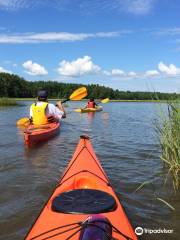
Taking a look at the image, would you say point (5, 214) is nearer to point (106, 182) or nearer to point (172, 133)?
point (106, 182)

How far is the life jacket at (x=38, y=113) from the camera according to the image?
1100 centimetres

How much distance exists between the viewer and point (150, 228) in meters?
4.74

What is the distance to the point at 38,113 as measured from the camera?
1107 centimetres

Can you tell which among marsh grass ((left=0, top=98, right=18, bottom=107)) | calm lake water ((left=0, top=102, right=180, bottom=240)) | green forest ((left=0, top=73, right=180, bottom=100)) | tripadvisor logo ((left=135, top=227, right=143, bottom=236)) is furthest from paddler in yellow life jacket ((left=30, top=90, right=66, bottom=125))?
green forest ((left=0, top=73, right=180, bottom=100))

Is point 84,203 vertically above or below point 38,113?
below

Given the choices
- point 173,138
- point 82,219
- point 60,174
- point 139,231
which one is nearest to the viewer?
point 82,219

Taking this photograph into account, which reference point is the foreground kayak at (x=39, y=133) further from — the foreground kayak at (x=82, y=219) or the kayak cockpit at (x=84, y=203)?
the kayak cockpit at (x=84, y=203)

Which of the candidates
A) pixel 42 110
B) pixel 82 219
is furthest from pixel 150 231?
pixel 42 110

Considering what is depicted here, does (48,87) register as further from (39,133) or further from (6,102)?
(39,133)

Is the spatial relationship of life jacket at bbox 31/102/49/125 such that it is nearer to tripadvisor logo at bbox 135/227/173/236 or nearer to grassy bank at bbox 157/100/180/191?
grassy bank at bbox 157/100/180/191

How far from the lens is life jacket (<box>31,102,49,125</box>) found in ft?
36.1

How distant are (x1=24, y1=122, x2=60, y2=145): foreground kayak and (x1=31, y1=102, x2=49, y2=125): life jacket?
0.23m

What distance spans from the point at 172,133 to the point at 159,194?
1.12 m

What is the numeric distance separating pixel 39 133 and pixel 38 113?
2.91 ft
